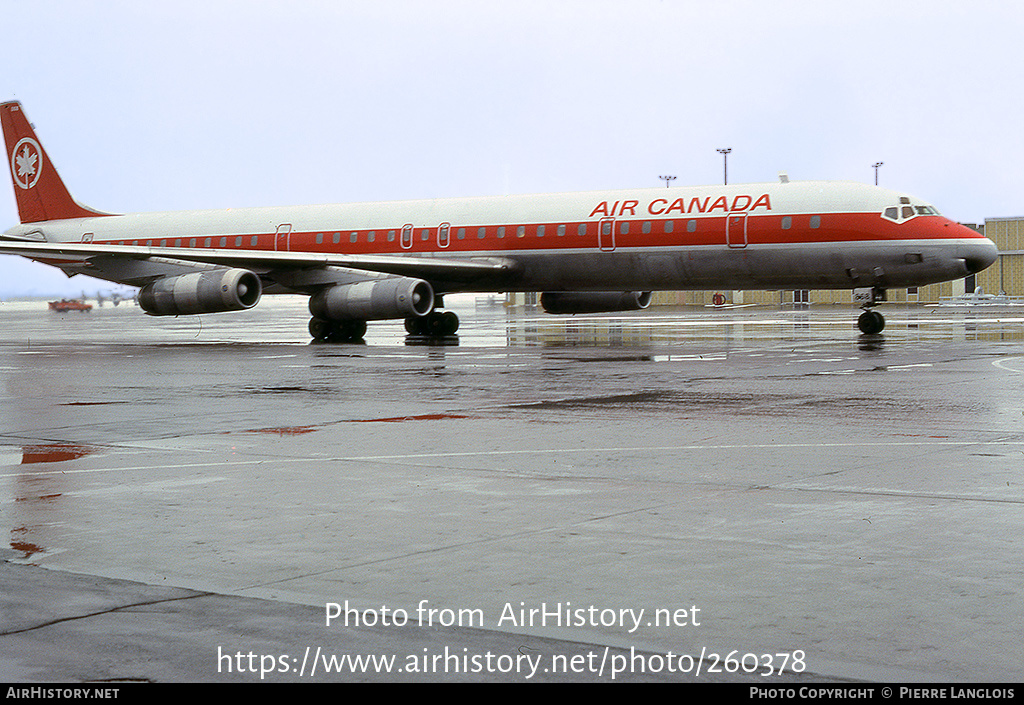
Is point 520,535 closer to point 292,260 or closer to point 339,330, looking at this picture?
point 292,260

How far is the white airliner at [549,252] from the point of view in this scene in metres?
26.9

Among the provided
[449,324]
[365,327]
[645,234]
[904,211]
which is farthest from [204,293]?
[904,211]

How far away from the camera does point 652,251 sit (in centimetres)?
2864

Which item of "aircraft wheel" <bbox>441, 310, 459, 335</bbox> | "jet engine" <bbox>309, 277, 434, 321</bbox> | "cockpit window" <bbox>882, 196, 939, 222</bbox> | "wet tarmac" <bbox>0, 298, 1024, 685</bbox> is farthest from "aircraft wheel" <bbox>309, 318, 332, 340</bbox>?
"wet tarmac" <bbox>0, 298, 1024, 685</bbox>

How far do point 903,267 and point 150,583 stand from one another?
77.6ft

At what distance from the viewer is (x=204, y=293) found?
29938 millimetres

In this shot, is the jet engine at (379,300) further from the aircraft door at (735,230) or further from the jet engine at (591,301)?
the aircraft door at (735,230)

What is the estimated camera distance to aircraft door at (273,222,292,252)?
115 feet

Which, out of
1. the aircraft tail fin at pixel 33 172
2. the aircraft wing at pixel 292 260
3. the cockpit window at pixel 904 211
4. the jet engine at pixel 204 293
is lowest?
the jet engine at pixel 204 293

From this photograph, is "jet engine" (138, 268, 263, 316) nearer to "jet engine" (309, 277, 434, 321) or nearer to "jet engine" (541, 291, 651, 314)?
"jet engine" (309, 277, 434, 321)

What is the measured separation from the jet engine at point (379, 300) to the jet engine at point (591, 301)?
4.49m

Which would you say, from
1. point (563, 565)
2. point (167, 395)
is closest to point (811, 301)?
point (167, 395)

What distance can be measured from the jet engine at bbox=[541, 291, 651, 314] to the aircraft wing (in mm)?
2266

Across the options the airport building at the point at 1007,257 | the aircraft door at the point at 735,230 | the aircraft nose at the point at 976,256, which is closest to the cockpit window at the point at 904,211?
the aircraft nose at the point at 976,256
